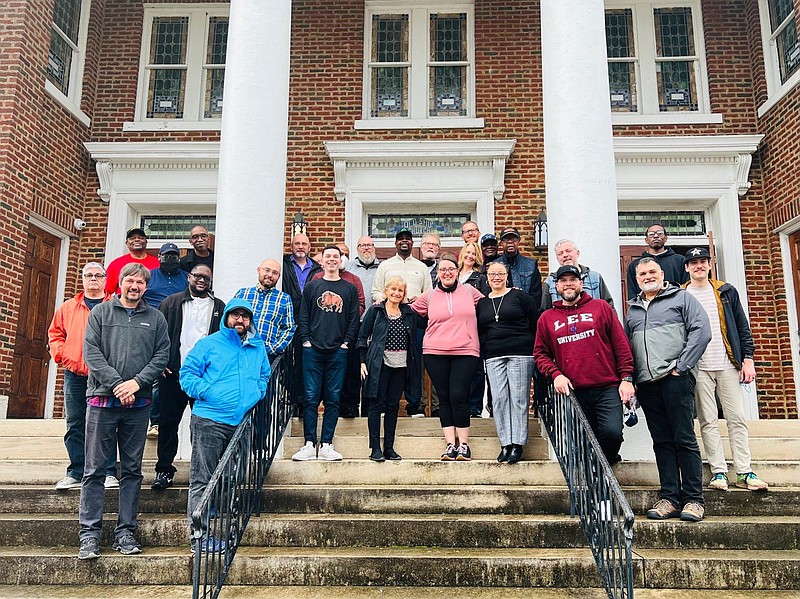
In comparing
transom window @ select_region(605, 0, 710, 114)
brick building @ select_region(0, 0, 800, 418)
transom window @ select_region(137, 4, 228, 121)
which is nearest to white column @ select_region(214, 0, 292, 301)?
brick building @ select_region(0, 0, 800, 418)

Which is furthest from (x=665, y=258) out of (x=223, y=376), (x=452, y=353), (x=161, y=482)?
(x=161, y=482)

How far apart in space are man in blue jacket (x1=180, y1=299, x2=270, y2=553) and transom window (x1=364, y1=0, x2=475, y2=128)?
5.85 metres

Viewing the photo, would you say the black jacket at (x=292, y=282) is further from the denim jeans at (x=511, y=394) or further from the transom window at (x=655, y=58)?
the transom window at (x=655, y=58)

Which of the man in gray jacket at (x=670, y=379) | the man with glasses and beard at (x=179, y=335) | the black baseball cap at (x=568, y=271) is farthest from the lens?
the man with glasses and beard at (x=179, y=335)

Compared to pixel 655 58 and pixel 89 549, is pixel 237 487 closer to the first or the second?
pixel 89 549

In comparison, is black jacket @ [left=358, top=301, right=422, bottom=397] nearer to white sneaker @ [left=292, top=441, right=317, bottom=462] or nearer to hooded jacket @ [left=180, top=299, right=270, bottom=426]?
white sneaker @ [left=292, top=441, right=317, bottom=462]

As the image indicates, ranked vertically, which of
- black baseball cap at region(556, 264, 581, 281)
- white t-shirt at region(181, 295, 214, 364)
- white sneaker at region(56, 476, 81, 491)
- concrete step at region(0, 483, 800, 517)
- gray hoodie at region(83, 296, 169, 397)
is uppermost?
black baseball cap at region(556, 264, 581, 281)

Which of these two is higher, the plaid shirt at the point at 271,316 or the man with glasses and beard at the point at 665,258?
the man with glasses and beard at the point at 665,258

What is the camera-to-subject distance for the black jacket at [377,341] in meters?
5.55

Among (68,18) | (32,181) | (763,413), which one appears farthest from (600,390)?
(68,18)

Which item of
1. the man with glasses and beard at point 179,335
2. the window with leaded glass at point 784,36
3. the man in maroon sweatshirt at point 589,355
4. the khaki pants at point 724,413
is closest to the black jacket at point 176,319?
the man with glasses and beard at point 179,335

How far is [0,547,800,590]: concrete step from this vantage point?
408 cm

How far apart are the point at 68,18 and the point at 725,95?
9058 millimetres

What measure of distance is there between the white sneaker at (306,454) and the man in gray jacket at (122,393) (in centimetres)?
120
